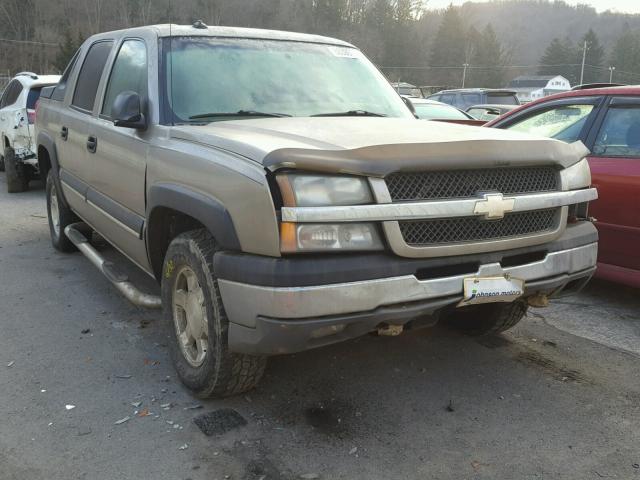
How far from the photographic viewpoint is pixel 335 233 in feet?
7.91

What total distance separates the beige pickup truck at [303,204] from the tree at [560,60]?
94.6 metres

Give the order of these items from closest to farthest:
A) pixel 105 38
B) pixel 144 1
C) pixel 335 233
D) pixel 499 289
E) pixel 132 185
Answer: pixel 335 233
pixel 499 289
pixel 132 185
pixel 105 38
pixel 144 1

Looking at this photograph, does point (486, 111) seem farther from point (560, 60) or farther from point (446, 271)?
point (560, 60)

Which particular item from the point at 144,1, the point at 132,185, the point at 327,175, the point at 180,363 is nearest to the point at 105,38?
the point at 132,185

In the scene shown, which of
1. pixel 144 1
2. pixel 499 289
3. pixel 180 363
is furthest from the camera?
pixel 144 1

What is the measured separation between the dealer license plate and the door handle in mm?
2946

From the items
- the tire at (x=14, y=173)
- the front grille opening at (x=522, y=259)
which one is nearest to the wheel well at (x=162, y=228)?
the front grille opening at (x=522, y=259)

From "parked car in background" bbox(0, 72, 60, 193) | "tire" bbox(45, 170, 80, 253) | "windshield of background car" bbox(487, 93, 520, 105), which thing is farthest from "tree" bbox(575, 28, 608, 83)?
"tire" bbox(45, 170, 80, 253)

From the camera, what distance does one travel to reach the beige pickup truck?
7.86 ft

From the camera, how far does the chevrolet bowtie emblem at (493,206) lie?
2645mm

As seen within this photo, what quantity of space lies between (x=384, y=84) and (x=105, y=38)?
2.33m

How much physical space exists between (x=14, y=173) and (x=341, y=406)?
28.5ft

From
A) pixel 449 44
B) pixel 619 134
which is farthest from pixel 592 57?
pixel 619 134

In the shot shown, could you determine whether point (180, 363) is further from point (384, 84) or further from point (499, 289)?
point (384, 84)
